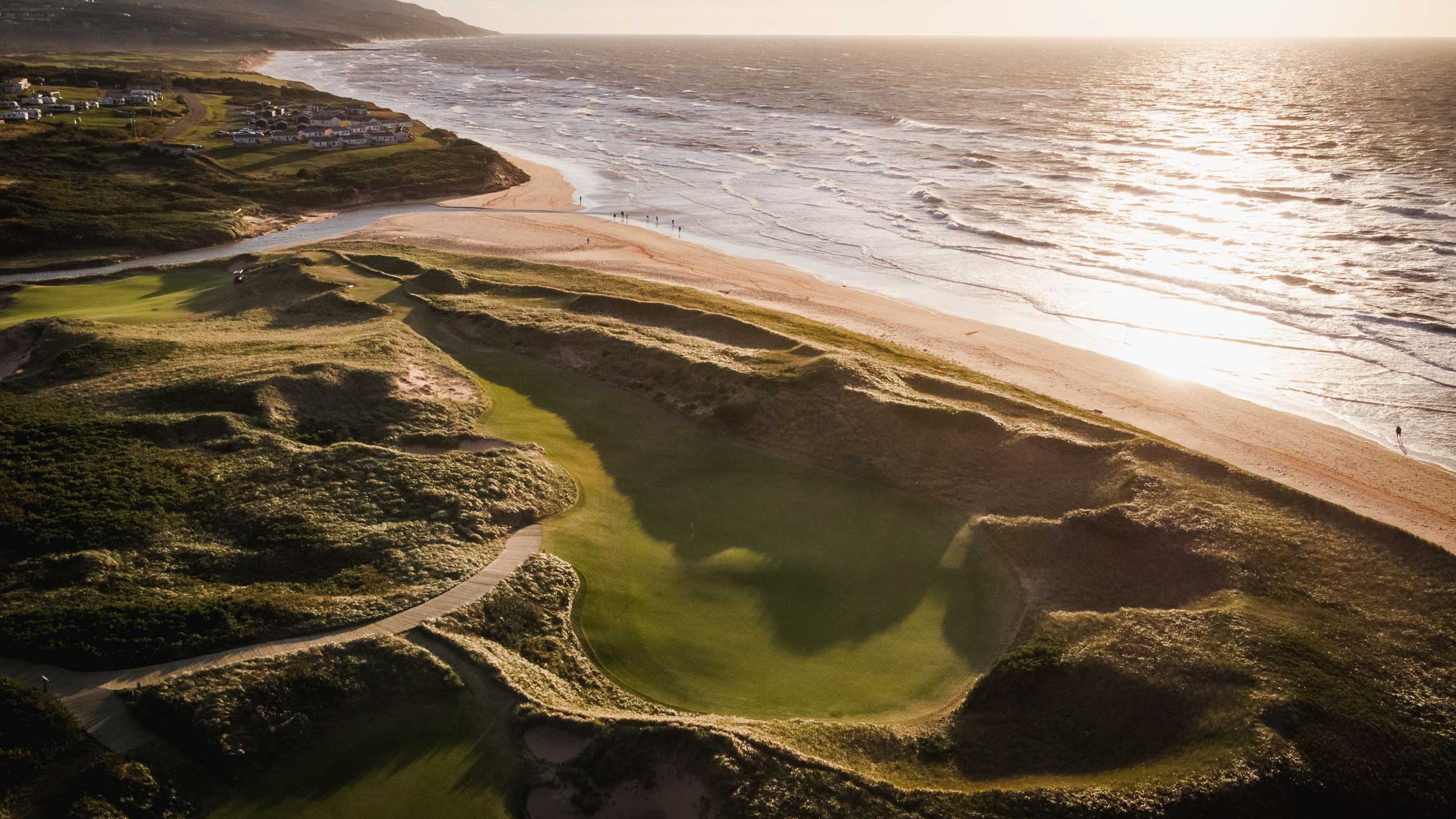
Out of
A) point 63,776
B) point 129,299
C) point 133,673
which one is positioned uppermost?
point 129,299

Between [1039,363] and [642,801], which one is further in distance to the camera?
[1039,363]

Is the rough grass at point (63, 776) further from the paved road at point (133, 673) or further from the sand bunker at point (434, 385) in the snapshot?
the sand bunker at point (434, 385)

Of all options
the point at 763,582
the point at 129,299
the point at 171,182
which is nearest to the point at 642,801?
the point at 763,582

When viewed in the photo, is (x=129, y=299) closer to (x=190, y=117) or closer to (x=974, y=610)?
A: (x=974, y=610)

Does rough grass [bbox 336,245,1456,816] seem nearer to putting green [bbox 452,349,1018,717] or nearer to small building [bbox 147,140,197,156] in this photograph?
putting green [bbox 452,349,1018,717]

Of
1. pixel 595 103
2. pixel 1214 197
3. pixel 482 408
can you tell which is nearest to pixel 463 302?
pixel 482 408

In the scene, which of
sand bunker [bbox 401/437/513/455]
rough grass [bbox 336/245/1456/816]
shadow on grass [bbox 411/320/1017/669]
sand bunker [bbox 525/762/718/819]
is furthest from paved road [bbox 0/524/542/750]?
sand bunker [bbox 401/437/513/455]

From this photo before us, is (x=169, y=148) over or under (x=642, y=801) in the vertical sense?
over
